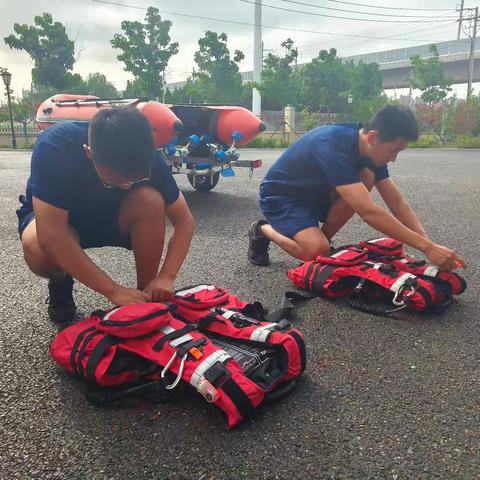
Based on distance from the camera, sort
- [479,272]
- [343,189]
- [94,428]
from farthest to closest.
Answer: [479,272]
[343,189]
[94,428]

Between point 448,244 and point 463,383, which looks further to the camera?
point 448,244

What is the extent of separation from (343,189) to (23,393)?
188 centimetres

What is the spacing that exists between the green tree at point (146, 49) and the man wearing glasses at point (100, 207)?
97.4ft

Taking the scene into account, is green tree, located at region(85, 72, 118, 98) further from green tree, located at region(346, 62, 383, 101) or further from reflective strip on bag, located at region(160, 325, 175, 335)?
reflective strip on bag, located at region(160, 325, 175, 335)

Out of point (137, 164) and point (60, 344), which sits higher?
point (137, 164)

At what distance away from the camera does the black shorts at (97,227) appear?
207cm

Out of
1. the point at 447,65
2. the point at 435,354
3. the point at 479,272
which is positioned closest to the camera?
the point at 435,354

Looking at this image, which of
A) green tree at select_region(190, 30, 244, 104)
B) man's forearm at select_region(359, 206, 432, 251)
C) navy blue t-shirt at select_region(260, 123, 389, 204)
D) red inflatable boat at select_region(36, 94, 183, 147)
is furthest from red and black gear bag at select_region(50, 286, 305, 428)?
green tree at select_region(190, 30, 244, 104)

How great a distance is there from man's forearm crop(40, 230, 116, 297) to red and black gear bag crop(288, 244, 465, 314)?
1.22 m

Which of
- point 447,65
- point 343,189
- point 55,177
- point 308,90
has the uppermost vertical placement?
point 447,65

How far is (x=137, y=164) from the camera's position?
1646 millimetres

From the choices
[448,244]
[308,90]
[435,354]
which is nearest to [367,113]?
[308,90]

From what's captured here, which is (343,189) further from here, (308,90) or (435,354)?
(308,90)

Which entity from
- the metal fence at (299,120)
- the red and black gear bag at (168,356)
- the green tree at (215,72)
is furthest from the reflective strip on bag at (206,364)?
the green tree at (215,72)
